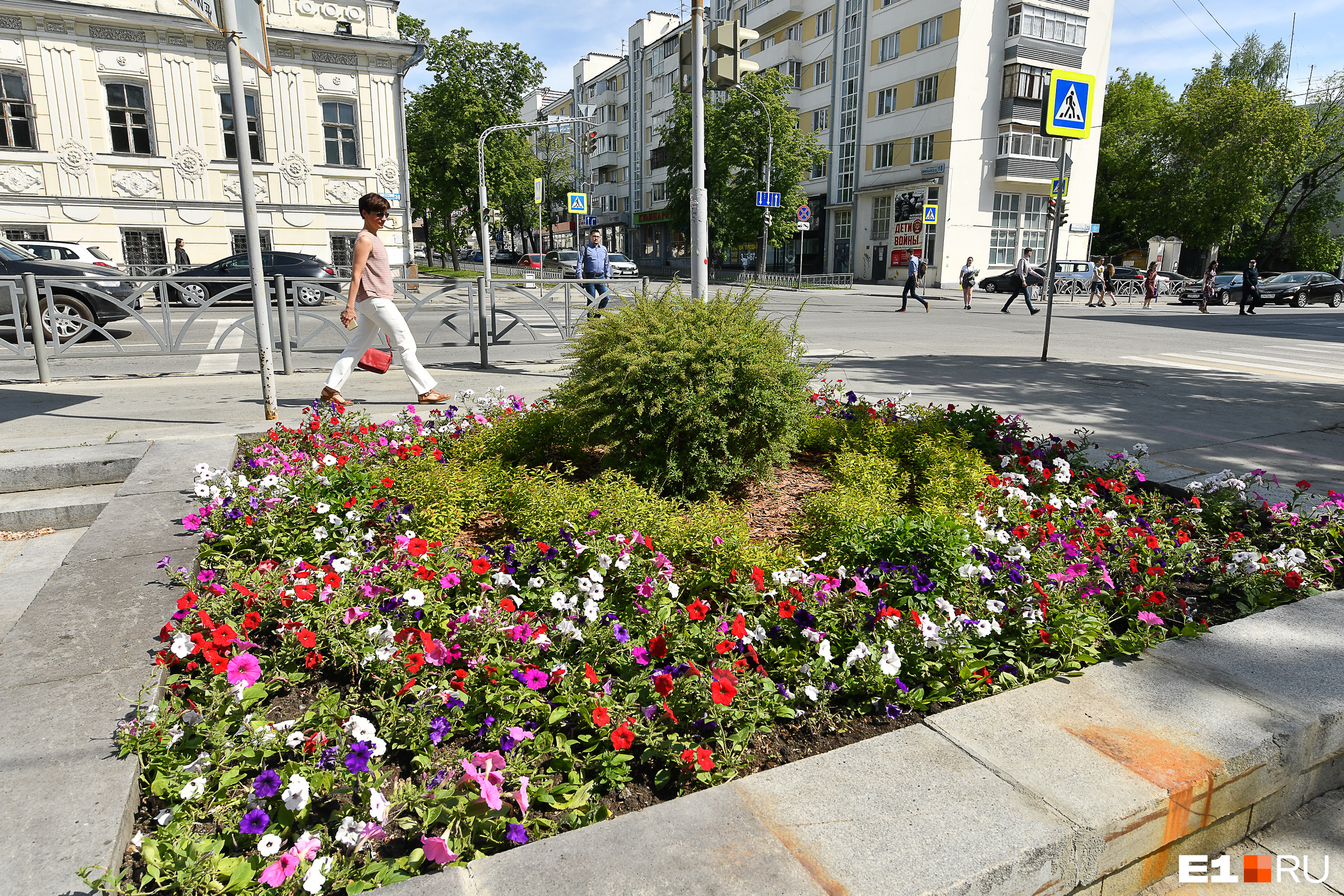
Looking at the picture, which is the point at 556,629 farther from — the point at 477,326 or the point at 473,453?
the point at 477,326

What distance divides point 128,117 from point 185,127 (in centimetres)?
164

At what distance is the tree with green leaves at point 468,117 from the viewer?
1658 inches

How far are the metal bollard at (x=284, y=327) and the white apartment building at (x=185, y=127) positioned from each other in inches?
808

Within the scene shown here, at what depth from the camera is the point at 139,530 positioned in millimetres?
3699

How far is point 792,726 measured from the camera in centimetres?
259

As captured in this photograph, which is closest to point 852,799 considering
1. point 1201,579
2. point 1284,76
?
point 1201,579

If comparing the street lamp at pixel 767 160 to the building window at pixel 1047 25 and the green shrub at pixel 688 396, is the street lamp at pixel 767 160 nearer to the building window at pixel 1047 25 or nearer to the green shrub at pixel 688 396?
the building window at pixel 1047 25

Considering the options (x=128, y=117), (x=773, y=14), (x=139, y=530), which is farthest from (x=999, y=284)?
(x=139, y=530)

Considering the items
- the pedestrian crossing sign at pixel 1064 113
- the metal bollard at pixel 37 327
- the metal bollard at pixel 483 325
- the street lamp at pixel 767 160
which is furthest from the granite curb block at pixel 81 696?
the street lamp at pixel 767 160

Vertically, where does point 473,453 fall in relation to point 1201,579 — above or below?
above

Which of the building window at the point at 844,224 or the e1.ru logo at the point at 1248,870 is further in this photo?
the building window at the point at 844,224

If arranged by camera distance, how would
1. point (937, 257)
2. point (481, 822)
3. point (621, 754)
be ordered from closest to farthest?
point (481, 822) → point (621, 754) → point (937, 257)

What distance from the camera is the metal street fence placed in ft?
34.1

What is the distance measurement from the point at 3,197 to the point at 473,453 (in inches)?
1205
